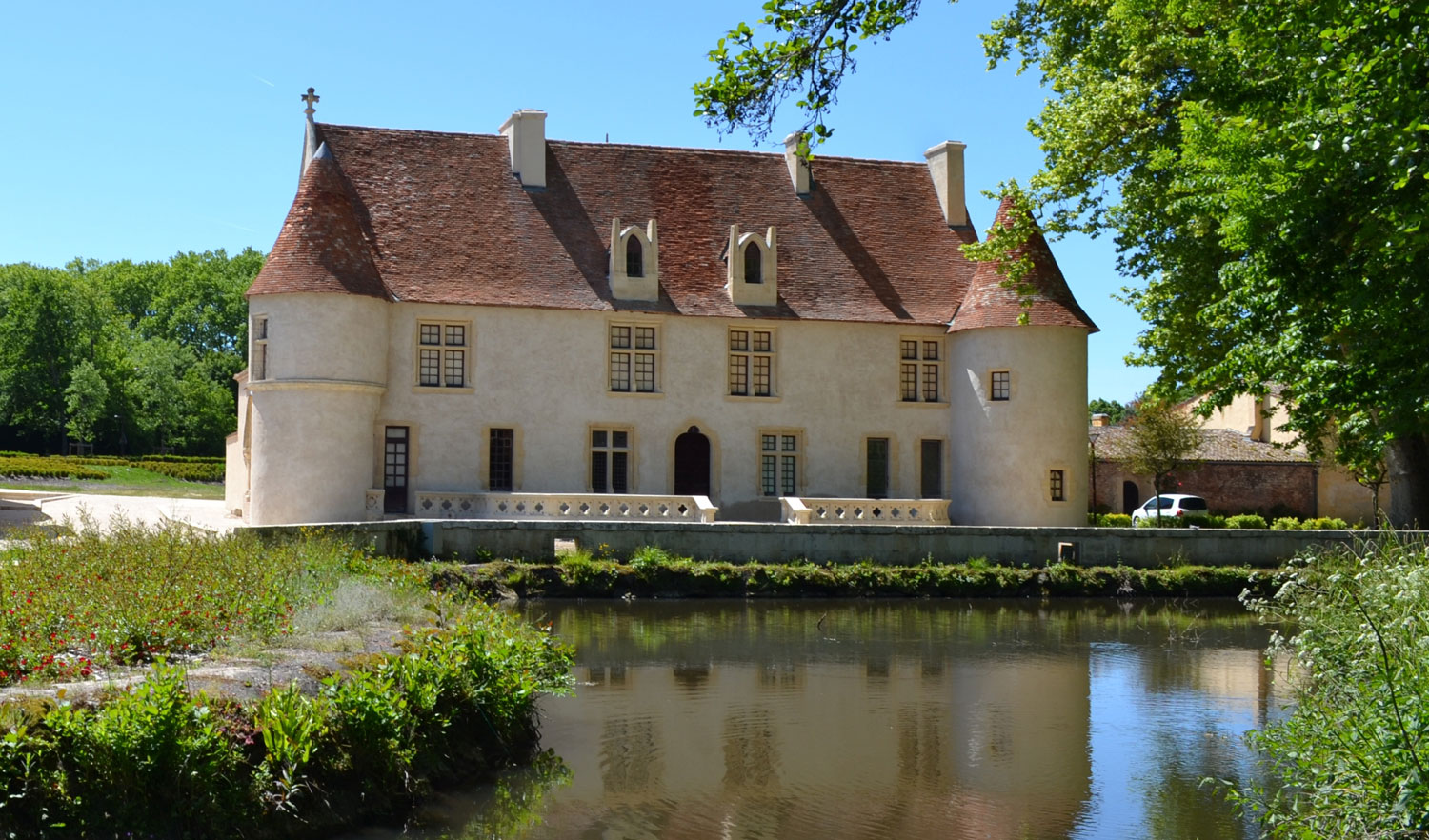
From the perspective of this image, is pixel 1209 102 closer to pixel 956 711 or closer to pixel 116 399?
pixel 956 711

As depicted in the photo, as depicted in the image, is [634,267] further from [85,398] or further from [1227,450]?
[85,398]

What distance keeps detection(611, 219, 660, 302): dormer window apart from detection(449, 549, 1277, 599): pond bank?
8.21 m

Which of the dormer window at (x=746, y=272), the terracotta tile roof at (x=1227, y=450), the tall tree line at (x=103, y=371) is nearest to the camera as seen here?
the dormer window at (x=746, y=272)

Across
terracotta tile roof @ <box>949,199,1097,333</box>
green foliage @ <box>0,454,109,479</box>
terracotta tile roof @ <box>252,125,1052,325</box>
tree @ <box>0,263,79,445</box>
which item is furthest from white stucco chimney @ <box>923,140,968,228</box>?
tree @ <box>0,263,79,445</box>

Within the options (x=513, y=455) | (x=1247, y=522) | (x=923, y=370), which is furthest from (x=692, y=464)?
(x=1247, y=522)

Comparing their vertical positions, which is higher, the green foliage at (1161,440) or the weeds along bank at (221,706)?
the green foliage at (1161,440)

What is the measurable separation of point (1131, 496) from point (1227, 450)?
360 centimetres

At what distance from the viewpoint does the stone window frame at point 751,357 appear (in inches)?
1261

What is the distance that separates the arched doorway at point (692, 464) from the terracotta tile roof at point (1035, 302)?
21.2 ft

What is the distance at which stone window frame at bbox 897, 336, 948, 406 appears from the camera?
32969 mm

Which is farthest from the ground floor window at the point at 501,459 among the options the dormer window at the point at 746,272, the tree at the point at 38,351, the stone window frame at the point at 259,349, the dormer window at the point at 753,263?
the tree at the point at 38,351

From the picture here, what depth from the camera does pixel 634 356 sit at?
103 ft

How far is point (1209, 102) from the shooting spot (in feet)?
60.7

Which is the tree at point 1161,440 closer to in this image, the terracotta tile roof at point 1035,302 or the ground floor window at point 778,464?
the terracotta tile roof at point 1035,302
